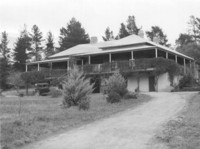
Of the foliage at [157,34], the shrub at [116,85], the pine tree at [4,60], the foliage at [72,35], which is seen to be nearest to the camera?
the shrub at [116,85]

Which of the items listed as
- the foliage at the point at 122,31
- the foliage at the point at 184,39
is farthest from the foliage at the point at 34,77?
the foliage at the point at 184,39

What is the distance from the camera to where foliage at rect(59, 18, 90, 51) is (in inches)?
2130

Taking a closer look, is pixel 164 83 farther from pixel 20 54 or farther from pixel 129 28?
pixel 20 54

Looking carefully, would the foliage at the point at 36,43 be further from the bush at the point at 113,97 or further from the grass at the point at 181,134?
the grass at the point at 181,134

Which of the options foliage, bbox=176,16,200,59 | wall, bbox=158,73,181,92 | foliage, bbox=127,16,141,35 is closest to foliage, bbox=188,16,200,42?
foliage, bbox=176,16,200,59

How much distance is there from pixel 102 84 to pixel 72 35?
2955 centimetres

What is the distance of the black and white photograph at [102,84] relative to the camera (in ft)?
23.1

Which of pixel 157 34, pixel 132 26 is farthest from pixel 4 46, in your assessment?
pixel 157 34

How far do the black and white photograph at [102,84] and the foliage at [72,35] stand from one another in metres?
0.22

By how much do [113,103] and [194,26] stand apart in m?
37.9

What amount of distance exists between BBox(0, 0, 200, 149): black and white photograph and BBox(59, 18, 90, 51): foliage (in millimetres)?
223

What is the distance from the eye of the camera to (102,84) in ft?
91.1

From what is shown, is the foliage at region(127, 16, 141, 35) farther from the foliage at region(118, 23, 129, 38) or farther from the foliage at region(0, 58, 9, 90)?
the foliage at region(0, 58, 9, 90)

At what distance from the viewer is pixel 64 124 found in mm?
8852
